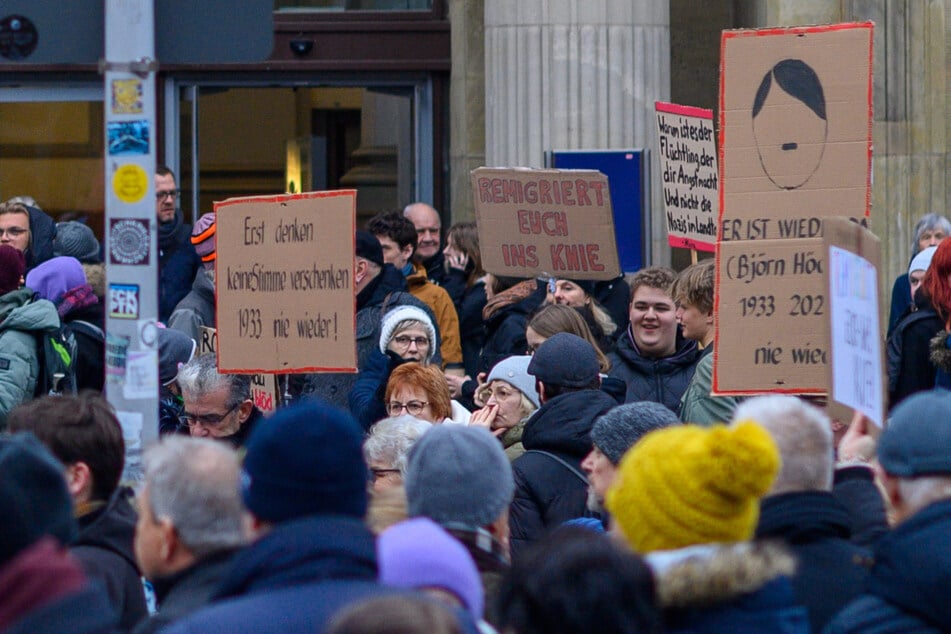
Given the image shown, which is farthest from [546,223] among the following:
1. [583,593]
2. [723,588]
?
[583,593]

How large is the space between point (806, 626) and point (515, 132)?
8056mm

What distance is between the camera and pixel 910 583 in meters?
3.43

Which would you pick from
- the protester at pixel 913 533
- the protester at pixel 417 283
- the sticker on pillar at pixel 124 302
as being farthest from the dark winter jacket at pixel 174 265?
the protester at pixel 913 533

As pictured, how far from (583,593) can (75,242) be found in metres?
6.98

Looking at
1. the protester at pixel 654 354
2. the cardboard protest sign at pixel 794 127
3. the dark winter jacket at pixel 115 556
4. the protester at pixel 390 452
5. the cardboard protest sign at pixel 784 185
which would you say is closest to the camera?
the dark winter jacket at pixel 115 556

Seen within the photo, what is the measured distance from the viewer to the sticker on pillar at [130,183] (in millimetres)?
4160

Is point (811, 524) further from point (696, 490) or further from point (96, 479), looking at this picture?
point (96, 479)

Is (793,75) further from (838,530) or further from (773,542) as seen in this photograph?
(773,542)

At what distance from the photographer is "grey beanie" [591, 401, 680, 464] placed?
486cm

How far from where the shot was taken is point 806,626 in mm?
3293

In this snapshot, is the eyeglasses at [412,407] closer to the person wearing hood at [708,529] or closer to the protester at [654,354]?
the protester at [654,354]

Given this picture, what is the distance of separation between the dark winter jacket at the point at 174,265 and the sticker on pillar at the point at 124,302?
5.57m

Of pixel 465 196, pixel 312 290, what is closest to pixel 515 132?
pixel 465 196

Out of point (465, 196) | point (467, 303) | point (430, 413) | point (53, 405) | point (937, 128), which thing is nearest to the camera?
point (53, 405)
